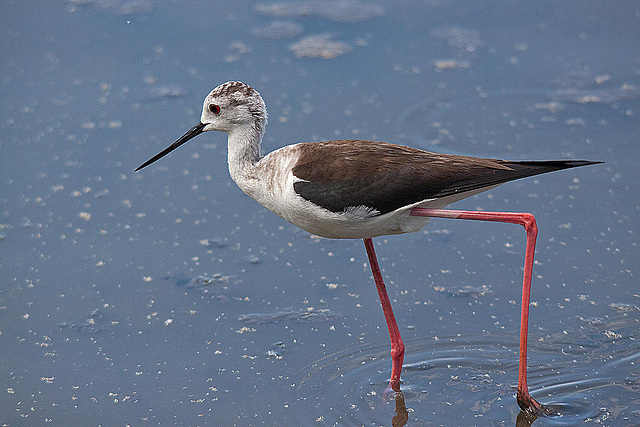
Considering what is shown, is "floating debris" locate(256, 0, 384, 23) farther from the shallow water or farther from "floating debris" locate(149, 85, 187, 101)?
"floating debris" locate(149, 85, 187, 101)

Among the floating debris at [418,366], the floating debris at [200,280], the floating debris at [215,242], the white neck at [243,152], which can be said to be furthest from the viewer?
the floating debris at [215,242]

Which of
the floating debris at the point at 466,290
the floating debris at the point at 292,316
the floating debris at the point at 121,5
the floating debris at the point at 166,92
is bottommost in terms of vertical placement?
the floating debris at the point at 292,316

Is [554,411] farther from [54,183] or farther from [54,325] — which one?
[54,183]

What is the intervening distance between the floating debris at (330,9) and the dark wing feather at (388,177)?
132 inches

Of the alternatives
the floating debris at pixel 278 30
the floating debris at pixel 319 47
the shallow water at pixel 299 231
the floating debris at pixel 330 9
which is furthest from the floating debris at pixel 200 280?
the floating debris at pixel 330 9

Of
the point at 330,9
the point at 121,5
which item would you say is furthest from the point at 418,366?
the point at 121,5

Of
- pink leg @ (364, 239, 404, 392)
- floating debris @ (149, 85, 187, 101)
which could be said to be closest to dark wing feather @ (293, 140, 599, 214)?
pink leg @ (364, 239, 404, 392)

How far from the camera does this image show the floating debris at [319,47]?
18.9 feet

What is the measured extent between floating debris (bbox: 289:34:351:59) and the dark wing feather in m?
2.83

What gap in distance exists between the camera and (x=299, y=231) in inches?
172

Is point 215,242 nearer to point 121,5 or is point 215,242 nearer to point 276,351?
point 276,351

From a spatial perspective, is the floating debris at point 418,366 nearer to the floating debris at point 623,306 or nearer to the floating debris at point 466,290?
the floating debris at point 466,290

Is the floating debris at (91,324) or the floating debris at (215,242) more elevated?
the floating debris at (215,242)

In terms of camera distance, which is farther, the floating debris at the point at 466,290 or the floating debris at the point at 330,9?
the floating debris at the point at 330,9
